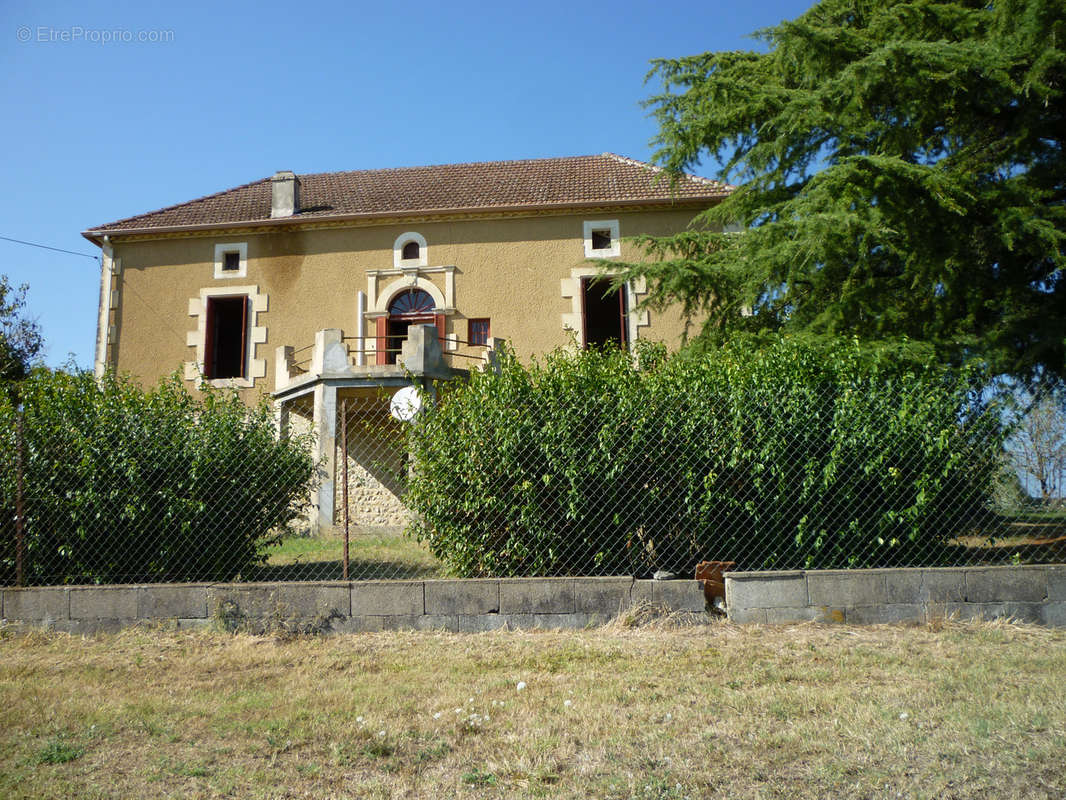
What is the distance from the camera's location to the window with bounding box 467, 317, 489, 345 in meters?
16.4

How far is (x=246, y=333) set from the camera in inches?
663

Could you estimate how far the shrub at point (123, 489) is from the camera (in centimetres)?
636

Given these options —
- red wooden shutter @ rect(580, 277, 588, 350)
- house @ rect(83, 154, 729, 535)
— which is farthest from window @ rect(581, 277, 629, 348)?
red wooden shutter @ rect(580, 277, 588, 350)

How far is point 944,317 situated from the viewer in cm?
920

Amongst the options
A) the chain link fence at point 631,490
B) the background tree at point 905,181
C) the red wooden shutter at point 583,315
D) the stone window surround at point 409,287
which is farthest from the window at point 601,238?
A: the chain link fence at point 631,490

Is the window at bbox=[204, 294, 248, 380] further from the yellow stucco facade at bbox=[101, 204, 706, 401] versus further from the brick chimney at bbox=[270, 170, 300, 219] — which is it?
the brick chimney at bbox=[270, 170, 300, 219]

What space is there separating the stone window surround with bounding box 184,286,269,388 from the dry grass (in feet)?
38.0

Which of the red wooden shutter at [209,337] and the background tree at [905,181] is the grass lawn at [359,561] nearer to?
the background tree at [905,181]

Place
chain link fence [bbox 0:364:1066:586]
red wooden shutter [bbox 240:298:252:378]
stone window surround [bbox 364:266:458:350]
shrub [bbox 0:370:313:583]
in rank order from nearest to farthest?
chain link fence [bbox 0:364:1066:586]
shrub [bbox 0:370:313:583]
stone window surround [bbox 364:266:458:350]
red wooden shutter [bbox 240:298:252:378]

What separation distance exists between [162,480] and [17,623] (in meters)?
1.47

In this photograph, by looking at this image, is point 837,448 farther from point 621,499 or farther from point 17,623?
point 17,623

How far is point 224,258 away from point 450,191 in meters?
5.31

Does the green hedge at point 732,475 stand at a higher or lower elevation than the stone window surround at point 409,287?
lower

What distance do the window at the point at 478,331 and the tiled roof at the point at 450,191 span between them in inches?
94.7
